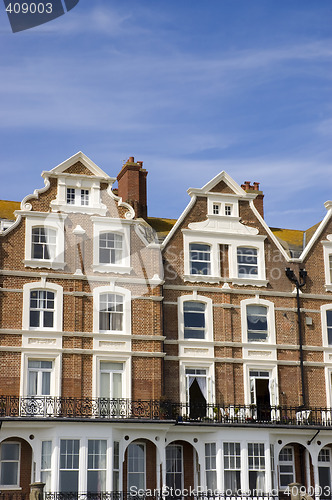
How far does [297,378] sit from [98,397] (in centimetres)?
889

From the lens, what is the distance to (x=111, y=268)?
3378cm

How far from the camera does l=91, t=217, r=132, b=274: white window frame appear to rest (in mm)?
33719

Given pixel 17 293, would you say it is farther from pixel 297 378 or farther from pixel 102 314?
pixel 297 378

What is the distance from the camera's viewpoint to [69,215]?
33.9 m

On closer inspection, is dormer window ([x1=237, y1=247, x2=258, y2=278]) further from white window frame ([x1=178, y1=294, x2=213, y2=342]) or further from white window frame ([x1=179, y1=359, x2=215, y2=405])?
white window frame ([x1=179, y1=359, x2=215, y2=405])

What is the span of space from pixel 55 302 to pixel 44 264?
5.21 ft

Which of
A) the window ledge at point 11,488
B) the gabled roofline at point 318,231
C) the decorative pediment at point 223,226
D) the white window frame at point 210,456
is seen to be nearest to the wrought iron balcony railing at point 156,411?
the white window frame at point 210,456

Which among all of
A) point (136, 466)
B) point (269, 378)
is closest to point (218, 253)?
point (269, 378)

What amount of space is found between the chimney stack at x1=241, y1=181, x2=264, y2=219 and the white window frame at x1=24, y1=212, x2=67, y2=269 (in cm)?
1025

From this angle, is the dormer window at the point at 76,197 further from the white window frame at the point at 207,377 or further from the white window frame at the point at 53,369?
the white window frame at the point at 207,377

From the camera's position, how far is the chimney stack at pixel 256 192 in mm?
39250

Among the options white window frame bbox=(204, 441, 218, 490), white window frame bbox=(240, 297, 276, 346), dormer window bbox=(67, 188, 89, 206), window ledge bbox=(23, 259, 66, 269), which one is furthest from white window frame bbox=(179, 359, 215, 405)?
dormer window bbox=(67, 188, 89, 206)

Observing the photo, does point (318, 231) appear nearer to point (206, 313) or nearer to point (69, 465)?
point (206, 313)

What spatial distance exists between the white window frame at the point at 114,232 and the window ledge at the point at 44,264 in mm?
1453
